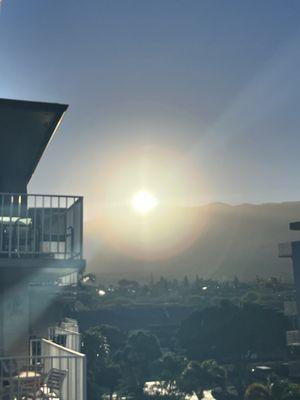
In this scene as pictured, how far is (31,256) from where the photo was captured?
10039 mm

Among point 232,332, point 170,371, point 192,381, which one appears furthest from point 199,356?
point 192,381

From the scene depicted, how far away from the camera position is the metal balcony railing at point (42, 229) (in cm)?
985

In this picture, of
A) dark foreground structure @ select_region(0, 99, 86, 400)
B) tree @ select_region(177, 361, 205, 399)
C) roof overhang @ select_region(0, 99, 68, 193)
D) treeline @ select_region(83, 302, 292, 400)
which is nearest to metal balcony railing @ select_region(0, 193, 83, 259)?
dark foreground structure @ select_region(0, 99, 86, 400)

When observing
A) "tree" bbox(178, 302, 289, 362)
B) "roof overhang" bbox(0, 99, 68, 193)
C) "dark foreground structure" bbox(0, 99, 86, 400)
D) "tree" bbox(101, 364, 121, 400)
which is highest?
"roof overhang" bbox(0, 99, 68, 193)

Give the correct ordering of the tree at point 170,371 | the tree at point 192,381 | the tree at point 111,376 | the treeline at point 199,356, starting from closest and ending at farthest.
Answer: the tree at point 192,381
the treeline at point 199,356
the tree at point 170,371
the tree at point 111,376

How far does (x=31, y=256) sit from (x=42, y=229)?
0.76m

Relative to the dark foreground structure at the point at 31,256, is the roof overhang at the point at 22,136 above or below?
above

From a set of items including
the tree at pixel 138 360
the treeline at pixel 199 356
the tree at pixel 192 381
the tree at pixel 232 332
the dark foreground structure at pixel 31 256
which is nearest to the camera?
the dark foreground structure at pixel 31 256

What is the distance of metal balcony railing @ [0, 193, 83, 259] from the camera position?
388 inches

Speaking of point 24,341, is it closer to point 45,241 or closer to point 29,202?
point 45,241

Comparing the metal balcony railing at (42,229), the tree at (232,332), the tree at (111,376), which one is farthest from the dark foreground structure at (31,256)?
the tree at (232,332)

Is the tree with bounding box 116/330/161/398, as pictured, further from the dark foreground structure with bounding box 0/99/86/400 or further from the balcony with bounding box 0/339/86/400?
the balcony with bounding box 0/339/86/400

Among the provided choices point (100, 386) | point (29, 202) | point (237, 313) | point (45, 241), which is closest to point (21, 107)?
point (29, 202)

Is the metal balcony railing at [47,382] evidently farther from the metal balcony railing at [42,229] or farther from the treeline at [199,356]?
the treeline at [199,356]
